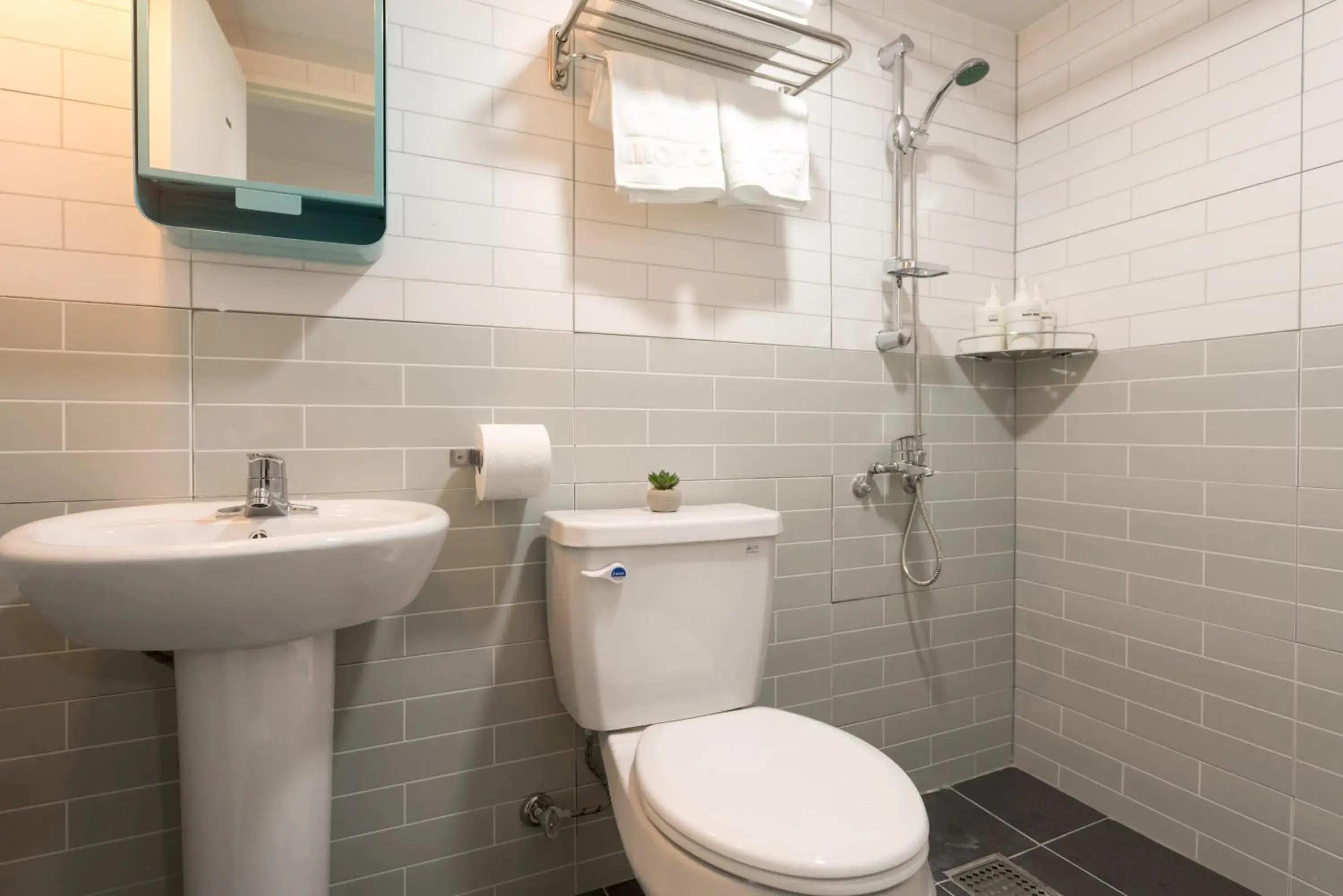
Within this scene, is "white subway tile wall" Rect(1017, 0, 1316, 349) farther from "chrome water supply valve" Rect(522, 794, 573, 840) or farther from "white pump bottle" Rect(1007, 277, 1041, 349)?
"chrome water supply valve" Rect(522, 794, 573, 840)

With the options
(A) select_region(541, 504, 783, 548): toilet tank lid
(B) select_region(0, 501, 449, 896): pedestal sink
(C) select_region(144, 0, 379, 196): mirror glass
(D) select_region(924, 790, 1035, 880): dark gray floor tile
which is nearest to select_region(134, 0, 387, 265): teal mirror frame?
(C) select_region(144, 0, 379, 196): mirror glass

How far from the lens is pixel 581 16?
1.41 meters

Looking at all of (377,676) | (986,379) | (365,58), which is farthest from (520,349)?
(986,379)

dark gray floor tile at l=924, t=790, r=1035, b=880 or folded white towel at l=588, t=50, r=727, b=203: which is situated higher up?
folded white towel at l=588, t=50, r=727, b=203

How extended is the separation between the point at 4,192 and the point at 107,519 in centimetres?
57

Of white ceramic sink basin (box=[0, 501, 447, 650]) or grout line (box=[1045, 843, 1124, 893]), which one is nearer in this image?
white ceramic sink basin (box=[0, 501, 447, 650])

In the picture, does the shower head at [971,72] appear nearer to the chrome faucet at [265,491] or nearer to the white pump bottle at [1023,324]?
the white pump bottle at [1023,324]

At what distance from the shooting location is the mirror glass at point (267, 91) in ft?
3.54

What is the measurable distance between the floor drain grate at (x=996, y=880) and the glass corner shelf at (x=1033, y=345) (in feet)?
4.22

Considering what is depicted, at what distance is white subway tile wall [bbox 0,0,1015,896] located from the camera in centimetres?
110

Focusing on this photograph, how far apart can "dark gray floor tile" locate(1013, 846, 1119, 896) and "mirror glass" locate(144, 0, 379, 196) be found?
2.06 meters

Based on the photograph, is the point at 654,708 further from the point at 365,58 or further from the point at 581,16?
the point at 581,16

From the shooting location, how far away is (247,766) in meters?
0.97

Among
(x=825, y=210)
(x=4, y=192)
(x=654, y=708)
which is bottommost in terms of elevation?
(x=654, y=708)
